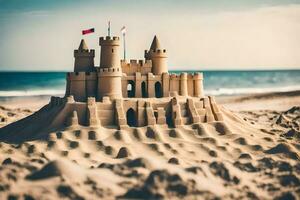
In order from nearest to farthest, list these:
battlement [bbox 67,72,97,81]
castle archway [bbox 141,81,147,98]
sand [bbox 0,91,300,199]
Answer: sand [bbox 0,91,300,199] → battlement [bbox 67,72,97,81] → castle archway [bbox 141,81,147,98]

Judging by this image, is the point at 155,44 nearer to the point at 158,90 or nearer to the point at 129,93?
the point at 158,90

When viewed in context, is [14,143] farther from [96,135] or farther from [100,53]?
[100,53]

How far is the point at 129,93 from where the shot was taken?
3822cm

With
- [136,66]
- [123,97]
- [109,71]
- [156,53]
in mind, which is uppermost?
[156,53]

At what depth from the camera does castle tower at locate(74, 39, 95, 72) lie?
37.2 metres

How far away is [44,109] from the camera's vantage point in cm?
3794

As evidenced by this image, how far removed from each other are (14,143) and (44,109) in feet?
17.1

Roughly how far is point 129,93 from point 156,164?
48.6ft

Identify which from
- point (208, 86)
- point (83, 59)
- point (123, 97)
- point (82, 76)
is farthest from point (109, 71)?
point (208, 86)

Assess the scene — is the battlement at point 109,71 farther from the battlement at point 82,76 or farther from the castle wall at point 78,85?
the castle wall at point 78,85

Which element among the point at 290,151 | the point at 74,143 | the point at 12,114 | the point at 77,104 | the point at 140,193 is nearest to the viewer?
the point at 140,193

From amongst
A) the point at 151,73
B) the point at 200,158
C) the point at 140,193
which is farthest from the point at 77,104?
the point at 140,193

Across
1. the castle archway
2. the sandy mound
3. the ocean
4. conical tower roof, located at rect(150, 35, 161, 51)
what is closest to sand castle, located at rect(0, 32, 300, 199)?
the sandy mound

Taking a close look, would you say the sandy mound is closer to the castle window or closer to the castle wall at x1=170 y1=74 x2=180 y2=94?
the castle wall at x1=170 y1=74 x2=180 y2=94
